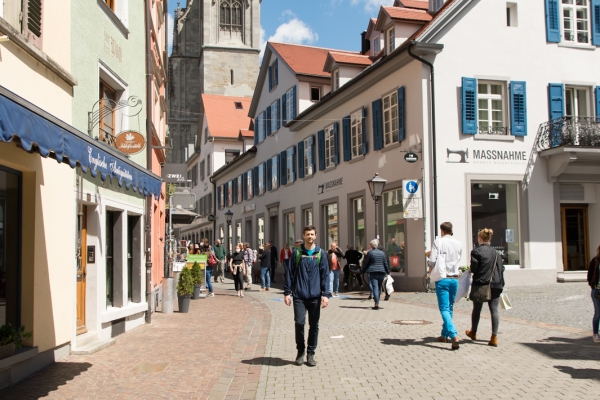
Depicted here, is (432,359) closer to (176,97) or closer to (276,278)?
(276,278)

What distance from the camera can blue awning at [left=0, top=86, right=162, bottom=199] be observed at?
529 centimetres

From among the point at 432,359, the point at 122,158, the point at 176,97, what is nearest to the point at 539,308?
the point at 432,359

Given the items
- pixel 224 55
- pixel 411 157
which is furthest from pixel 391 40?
pixel 224 55

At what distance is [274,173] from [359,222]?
12.1 metres

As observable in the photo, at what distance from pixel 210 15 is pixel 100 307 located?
6752cm

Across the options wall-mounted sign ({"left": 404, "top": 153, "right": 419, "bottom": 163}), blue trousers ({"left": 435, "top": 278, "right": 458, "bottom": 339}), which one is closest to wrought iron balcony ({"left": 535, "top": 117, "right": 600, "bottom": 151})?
wall-mounted sign ({"left": 404, "top": 153, "right": 419, "bottom": 163})

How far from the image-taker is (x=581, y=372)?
7664mm

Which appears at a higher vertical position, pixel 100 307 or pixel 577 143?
pixel 577 143

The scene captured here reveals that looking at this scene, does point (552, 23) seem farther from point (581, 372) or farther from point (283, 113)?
point (581, 372)

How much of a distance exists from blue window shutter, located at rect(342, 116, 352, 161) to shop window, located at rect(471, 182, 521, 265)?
243 inches

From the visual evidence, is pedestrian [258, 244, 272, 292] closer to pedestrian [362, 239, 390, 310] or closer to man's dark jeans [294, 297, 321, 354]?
pedestrian [362, 239, 390, 310]

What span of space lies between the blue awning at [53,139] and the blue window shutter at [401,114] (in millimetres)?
12976

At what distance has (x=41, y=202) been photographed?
27.2 feet

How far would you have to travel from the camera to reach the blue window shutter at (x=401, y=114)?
20.9m
